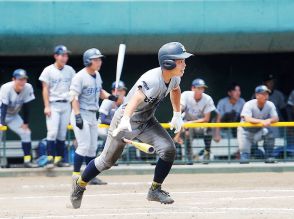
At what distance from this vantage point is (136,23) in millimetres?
15984

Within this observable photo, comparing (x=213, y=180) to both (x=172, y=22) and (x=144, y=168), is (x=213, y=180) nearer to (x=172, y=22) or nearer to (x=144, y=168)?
(x=144, y=168)

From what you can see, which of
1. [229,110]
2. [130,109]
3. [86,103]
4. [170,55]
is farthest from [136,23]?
[130,109]

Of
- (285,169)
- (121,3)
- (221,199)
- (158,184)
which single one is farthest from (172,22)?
(158,184)

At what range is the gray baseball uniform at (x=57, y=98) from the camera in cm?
1402

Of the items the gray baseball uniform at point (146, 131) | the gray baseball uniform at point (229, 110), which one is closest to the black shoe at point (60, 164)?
the gray baseball uniform at point (229, 110)

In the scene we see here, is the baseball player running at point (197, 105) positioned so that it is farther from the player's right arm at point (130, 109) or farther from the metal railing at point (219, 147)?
the player's right arm at point (130, 109)

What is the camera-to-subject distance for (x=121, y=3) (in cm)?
1584

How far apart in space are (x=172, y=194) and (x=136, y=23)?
5.35 metres

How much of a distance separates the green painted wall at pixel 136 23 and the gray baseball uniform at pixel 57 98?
1914 millimetres

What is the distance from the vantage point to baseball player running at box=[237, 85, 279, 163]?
1458 cm

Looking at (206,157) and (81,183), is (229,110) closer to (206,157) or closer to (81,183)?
(206,157)

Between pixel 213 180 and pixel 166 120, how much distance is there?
4523 mm

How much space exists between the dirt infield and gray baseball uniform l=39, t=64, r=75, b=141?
2.41 ft

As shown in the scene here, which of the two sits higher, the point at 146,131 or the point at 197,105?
the point at 146,131
